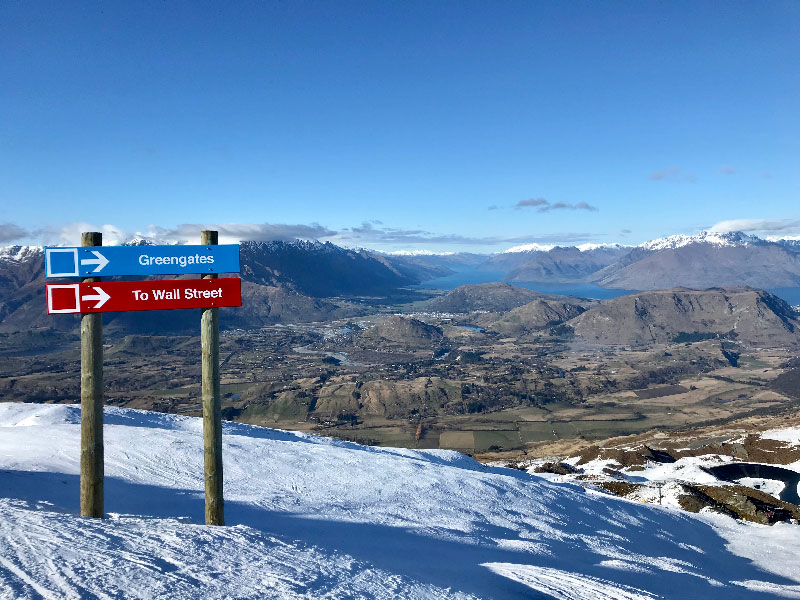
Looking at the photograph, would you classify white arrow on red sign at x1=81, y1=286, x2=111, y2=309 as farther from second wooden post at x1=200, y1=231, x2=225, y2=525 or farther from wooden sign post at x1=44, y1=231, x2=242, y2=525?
second wooden post at x1=200, y1=231, x2=225, y2=525

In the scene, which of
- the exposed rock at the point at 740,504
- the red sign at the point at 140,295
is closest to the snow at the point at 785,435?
the exposed rock at the point at 740,504

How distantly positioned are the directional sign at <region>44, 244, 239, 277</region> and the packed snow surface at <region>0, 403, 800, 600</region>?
3.47m

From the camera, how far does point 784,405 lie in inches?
4043

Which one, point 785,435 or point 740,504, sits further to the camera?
point 785,435

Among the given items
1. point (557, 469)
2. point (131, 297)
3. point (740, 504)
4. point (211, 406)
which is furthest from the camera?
point (557, 469)

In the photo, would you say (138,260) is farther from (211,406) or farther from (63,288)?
(211,406)

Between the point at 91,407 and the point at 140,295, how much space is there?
1.90m

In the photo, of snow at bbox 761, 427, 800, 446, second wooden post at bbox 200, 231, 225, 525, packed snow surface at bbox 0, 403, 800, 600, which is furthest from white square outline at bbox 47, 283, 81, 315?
snow at bbox 761, 427, 800, 446

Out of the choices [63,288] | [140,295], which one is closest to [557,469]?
[140,295]

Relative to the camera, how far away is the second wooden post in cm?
771

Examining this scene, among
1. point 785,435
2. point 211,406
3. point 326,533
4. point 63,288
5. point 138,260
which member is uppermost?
point 138,260

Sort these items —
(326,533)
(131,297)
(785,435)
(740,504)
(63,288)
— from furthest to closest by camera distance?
(785,435) → (740,504) → (326,533) → (131,297) → (63,288)

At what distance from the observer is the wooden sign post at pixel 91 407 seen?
749cm

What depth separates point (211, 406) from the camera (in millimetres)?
7824
